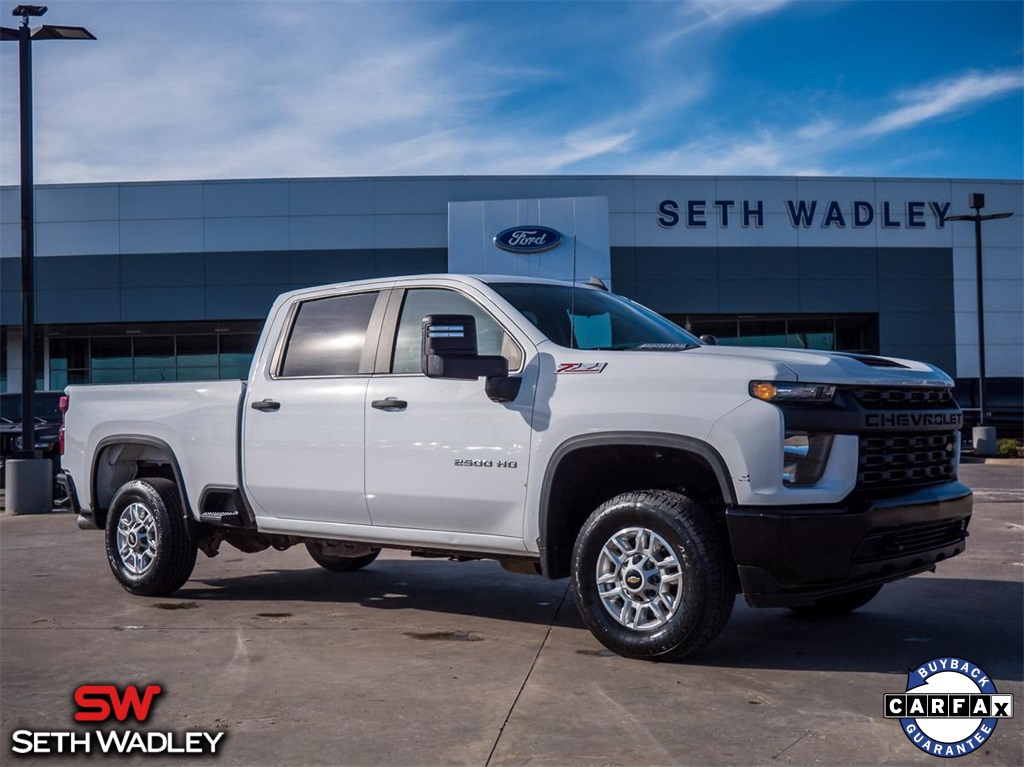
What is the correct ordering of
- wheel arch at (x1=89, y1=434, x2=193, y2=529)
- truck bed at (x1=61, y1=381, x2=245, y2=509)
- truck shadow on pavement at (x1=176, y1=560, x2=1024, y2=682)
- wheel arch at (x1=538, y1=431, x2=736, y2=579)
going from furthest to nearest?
wheel arch at (x1=89, y1=434, x2=193, y2=529)
truck bed at (x1=61, y1=381, x2=245, y2=509)
truck shadow on pavement at (x1=176, y1=560, x2=1024, y2=682)
wheel arch at (x1=538, y1=431, x2=736, y2=579)

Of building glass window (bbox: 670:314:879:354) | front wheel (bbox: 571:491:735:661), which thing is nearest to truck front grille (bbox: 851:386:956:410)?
front wheel (bbox: 571:491:735:661)

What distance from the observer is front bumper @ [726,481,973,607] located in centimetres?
483

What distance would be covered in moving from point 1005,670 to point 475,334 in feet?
10.1

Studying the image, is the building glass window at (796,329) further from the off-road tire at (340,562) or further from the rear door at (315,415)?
the rear door at (315,415)

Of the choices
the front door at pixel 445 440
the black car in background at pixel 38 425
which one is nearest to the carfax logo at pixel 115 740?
the front door at pixel 445 440

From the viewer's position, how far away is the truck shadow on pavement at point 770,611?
541cm

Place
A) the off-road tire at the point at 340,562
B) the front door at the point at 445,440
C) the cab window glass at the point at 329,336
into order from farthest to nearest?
the off-road tire at the point at 340,562, the cab window glass at the point at 329,336, the front door at the point at 445,440

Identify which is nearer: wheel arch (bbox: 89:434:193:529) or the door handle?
the door handle

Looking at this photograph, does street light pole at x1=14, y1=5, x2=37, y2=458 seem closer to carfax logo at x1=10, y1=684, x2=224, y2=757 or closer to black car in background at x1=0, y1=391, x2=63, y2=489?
black car in background at x1=0, y1=391, x2=63, y2=489

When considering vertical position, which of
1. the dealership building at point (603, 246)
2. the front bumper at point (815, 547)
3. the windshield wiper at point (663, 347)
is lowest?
the front bumper at point (815, 547)

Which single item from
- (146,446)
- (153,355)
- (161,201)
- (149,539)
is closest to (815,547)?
(149,539)

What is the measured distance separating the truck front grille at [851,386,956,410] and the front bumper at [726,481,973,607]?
471 mm

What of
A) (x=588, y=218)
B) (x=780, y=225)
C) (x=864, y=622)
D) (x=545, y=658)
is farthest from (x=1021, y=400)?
(x=545, y=658)

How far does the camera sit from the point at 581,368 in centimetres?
548
